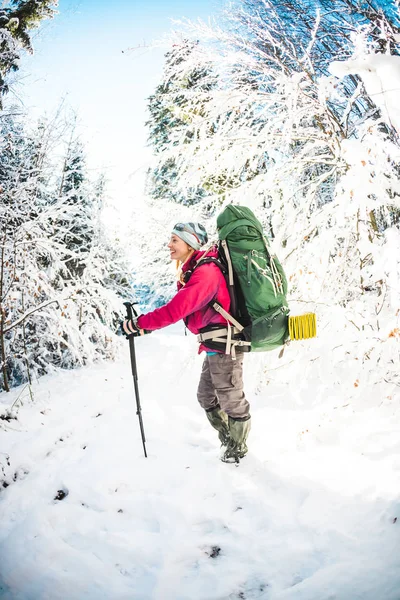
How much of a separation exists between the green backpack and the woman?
93 mm

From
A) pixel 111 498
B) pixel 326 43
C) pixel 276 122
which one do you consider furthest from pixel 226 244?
pixel 326 43

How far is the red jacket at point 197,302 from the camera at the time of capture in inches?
90.5

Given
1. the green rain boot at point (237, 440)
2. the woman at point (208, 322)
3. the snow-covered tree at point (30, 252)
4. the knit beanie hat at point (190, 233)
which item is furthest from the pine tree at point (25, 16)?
the green rain boot at point (237, 440)

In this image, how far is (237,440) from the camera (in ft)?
8.92

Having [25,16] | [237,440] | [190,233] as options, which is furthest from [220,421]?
[25,16]

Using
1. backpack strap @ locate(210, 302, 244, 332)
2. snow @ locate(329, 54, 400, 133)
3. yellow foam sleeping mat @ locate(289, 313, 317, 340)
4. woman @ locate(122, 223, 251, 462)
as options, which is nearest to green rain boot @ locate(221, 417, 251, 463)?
woman @ locate(122, 223, 251, 462)

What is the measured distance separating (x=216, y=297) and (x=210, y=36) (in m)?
2.50

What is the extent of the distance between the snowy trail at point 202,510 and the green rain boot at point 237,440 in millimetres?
71

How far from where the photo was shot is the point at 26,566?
1731mm

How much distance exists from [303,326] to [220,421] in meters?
1.37

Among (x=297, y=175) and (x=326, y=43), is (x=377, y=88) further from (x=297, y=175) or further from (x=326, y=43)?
(x=326, y=43)

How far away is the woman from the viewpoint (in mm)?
2338

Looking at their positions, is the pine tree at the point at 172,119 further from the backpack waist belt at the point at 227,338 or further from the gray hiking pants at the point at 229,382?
the gray hiking pants at the point at 229,382

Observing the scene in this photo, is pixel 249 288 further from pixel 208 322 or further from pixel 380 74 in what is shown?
pixel 380 74
